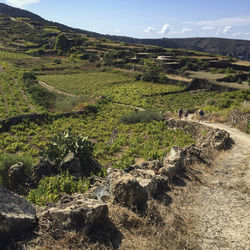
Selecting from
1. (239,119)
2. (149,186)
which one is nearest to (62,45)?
(239,119)

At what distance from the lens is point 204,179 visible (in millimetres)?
9477

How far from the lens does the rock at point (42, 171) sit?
10.6m

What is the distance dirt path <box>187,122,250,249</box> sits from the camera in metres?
5.73

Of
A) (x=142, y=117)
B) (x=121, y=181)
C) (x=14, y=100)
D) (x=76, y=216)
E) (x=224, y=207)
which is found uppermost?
(x=121, y=181)

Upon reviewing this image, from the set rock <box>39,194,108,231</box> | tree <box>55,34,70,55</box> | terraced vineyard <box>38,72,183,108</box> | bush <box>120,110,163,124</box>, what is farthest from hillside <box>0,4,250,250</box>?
tree <box>55,34,70,55</box>

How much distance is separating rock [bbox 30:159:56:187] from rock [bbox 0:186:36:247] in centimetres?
579

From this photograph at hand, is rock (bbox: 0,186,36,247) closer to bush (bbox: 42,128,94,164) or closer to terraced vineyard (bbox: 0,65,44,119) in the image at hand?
bush (bbox: 42,128,94,164)

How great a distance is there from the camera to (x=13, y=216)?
4.49 metres

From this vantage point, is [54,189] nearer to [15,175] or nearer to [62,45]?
[15,175]

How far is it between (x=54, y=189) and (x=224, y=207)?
20.7 feet

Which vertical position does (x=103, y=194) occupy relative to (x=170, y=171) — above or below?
above

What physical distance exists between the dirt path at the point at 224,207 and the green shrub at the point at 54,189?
176 inches

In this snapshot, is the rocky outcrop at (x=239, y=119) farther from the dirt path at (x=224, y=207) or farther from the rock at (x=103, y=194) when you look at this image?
the rock at (x=103, y=194)

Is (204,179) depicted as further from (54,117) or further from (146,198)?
(54,117)
